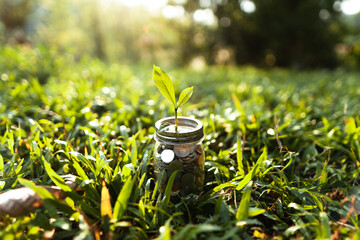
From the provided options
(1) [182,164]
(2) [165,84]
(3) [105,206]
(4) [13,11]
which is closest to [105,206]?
(3) [105,206]

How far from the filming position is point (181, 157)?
118cm

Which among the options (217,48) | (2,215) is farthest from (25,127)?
(217,48)

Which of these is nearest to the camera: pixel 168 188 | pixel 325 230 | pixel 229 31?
pixel 325 230

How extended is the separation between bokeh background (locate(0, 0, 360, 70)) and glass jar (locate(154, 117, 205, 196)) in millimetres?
6631

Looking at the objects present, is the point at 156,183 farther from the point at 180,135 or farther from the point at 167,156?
the point at 180,135

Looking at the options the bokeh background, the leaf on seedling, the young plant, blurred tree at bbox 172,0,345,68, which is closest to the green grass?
the leaf on seedling

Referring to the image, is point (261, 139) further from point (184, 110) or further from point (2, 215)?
point (2, 215)

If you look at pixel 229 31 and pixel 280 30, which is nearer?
pixel 280 30

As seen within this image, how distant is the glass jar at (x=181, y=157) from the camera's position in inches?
45.2

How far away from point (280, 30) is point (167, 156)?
9.32m

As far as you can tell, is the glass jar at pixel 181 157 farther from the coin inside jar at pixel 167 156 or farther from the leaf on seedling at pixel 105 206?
the leaf on seedling at pixel 105 206

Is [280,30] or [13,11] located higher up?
[13,11]

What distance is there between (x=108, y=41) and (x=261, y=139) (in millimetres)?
15802

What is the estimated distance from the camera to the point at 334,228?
39.9 inches
